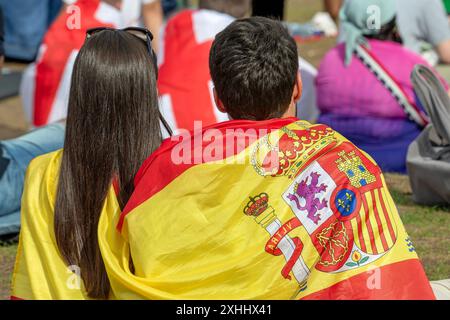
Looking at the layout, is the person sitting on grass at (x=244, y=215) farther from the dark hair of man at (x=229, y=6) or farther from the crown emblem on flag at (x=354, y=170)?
the dark hair of man at (x=229, y=6)

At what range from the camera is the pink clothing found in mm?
5301

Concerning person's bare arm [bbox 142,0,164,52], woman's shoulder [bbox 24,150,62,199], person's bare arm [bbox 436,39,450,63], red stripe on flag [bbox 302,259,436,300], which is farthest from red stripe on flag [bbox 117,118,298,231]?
person's bare arm [bbox 142,0,164,52]

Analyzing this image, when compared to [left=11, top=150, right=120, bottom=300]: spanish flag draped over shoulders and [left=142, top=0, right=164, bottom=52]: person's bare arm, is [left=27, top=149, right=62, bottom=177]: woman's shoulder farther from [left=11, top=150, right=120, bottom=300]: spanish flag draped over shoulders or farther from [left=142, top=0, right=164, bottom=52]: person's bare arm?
[left=142, top=0, right=164, bottom=52]: person's bare arm

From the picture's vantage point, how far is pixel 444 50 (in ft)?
18.7

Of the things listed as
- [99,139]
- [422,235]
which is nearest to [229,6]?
[422,235]

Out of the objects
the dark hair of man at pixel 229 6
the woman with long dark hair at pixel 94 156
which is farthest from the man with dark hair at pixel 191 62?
the woman with long dark hair at pixel 94 156

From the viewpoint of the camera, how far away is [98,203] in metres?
2.81

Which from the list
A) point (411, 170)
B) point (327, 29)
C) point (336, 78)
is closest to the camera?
point (411, 170)

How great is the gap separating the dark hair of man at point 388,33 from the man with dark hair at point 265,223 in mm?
2807

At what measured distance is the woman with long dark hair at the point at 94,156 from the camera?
2795 mm

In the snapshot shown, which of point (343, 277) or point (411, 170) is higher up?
point (343, 277)
